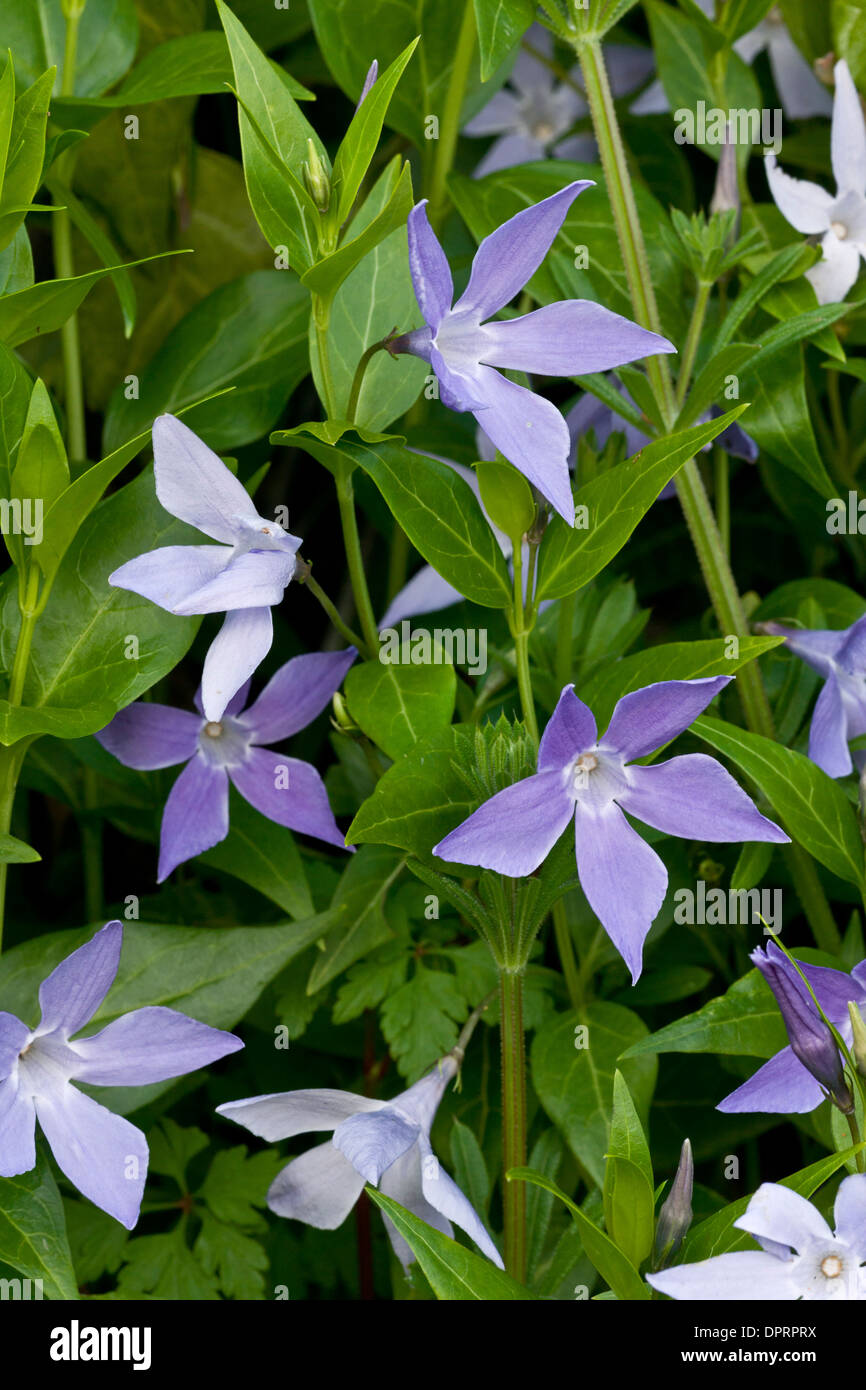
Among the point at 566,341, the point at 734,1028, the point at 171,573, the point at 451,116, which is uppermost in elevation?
the point at 451,116

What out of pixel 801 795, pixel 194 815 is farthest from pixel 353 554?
pixel 801 795

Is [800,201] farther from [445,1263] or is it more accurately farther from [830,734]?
[445,1263]

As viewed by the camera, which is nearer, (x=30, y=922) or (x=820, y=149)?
(x=30, y=922)

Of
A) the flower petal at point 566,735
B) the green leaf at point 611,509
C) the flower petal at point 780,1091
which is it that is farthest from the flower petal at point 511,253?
the flower petal at point 780,1091

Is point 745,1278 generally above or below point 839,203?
below

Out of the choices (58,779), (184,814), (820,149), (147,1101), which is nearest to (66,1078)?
(147,1101)

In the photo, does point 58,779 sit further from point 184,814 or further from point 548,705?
point 548,705

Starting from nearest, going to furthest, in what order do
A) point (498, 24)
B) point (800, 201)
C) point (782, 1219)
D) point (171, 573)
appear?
point (782, 1219)
point (171, 573)
point (498, 24)
point (800, 201)
